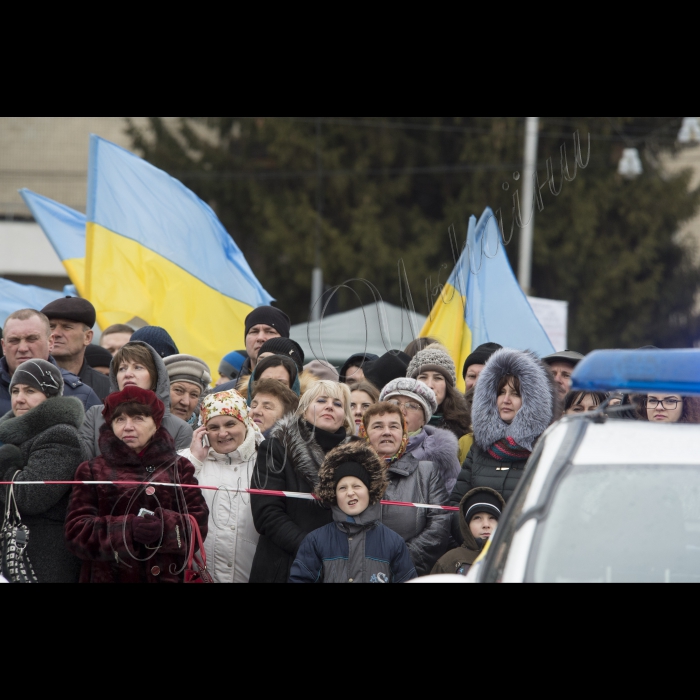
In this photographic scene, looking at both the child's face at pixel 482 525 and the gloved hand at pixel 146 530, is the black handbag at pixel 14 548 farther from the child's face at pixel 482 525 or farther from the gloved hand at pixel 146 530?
the child's face at pixel 482 525

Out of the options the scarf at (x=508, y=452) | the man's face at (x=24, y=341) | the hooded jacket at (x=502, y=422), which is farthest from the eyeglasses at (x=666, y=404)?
the man's face at (x=24, y=341)

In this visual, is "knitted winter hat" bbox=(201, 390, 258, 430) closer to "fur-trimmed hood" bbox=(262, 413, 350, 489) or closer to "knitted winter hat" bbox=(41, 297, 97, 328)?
"fur-trimmed hood" bbox=(262, 413, 350, 489)

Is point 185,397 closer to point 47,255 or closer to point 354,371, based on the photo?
point 354,371

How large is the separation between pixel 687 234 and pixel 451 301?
1770 cm

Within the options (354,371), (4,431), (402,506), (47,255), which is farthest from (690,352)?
(47,255)

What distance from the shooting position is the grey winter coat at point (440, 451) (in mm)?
5391

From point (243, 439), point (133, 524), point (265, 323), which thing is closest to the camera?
point (133, 524)

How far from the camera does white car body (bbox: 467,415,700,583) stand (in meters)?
3.13

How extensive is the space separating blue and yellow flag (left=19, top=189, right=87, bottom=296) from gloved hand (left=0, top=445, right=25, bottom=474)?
5.23 metres

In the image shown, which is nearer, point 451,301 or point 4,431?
point 4,431

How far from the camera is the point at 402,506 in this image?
199 inches

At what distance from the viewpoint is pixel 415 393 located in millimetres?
5703

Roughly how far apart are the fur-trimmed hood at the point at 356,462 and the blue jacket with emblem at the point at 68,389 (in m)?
1.31

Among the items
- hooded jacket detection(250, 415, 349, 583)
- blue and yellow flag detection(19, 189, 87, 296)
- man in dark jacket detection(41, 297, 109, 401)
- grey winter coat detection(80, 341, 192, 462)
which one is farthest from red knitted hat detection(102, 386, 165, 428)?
blue and yellow flag detection(19, 189, 87, 296)
